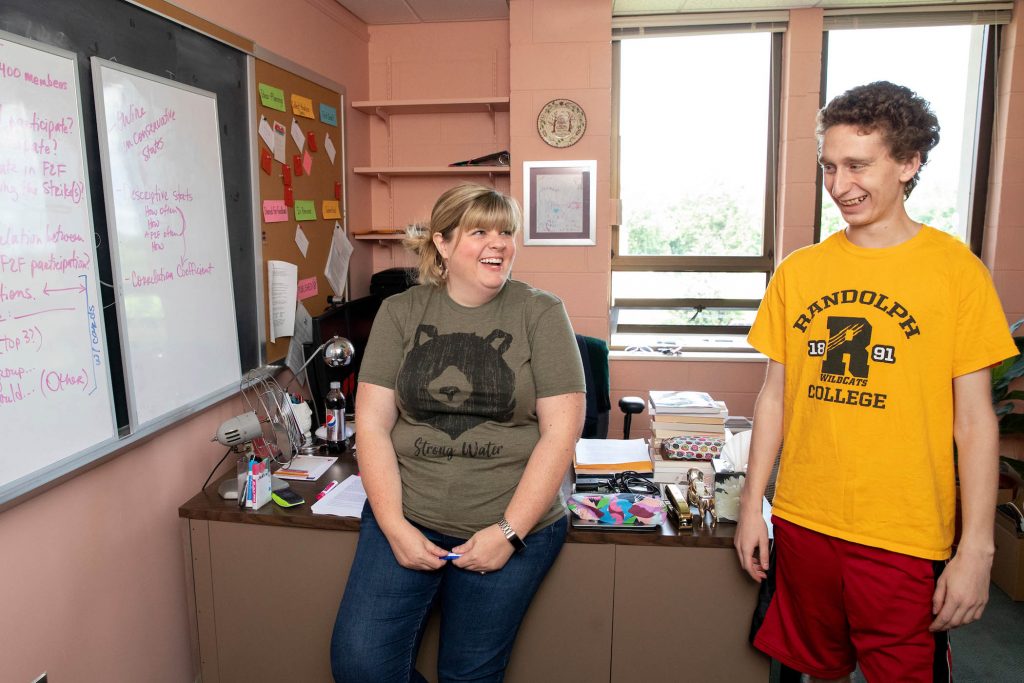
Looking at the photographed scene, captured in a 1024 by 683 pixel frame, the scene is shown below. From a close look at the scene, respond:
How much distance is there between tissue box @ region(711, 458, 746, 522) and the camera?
1.64 meters

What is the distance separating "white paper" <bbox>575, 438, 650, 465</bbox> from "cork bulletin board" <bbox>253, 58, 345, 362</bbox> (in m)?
1.27

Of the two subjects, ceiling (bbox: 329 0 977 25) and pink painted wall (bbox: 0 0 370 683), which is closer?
pink painted wall (bbox: 0 0 370 683)

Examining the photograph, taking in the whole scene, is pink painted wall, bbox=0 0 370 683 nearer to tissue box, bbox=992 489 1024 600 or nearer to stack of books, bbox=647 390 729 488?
stack of books, bbox=647 390 729 488

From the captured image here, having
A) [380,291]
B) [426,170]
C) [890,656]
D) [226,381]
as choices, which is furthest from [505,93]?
[890,656]

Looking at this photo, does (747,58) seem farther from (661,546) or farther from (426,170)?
(661,546)

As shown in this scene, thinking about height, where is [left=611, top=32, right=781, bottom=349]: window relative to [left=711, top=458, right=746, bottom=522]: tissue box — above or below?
above

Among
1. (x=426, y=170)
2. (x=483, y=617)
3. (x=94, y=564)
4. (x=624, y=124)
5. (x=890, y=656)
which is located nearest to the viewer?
(x=890, y=656)

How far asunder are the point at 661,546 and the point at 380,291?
92.7 inches

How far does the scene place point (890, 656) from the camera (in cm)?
126

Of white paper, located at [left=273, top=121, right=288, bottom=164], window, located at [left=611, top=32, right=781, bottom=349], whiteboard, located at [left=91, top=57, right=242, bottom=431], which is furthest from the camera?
window, located at [left=611, top=32, right=781, bottom=349]

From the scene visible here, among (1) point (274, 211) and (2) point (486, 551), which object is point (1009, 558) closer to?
(2) point (486, 551)

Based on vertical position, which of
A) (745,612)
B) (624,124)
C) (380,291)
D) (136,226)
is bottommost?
(745,612)

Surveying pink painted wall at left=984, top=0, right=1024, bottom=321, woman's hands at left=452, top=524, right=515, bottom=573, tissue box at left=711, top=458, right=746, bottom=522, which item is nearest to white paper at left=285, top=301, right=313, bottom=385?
woman's hands at left=452, top=524, right=515, bottom=573

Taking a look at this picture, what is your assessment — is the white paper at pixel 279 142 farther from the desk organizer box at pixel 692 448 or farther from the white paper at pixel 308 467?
the desk organizer box at pixel 692 448
